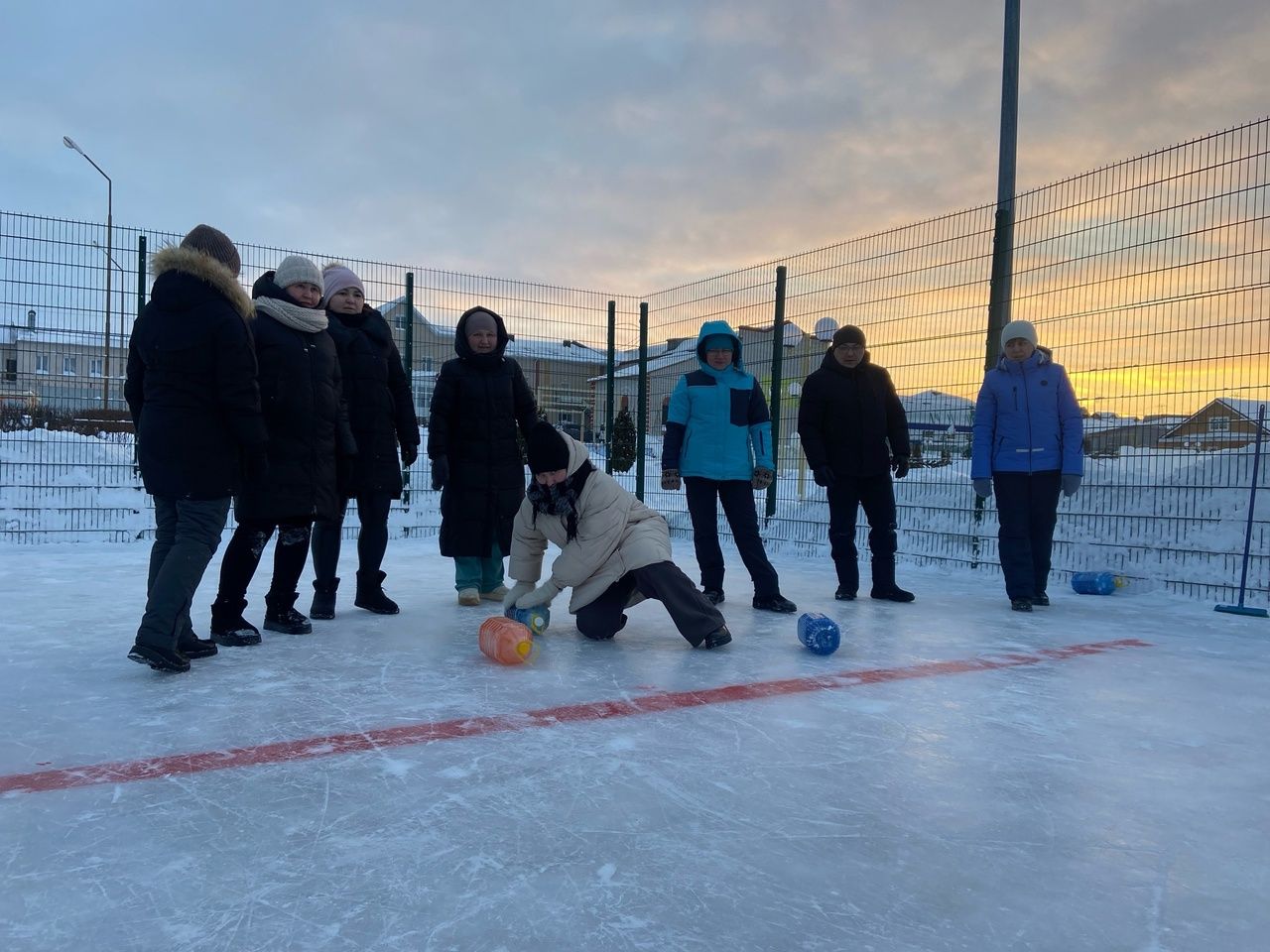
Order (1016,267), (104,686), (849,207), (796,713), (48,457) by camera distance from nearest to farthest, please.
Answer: (796,713)
(104,686)
(1016,267)
(48,457)
(849,207)

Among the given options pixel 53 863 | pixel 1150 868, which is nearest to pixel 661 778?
pixel 1150 868

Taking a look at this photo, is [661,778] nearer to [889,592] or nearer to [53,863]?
[53,863]

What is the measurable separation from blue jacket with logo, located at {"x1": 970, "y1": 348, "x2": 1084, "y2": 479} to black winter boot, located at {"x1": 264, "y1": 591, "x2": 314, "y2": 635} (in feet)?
11.2

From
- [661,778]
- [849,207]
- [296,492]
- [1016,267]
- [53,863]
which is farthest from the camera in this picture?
[849,207]

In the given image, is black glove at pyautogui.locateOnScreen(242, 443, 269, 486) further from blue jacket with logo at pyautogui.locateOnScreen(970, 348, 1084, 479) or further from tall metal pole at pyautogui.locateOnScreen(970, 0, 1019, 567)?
tall metal pole at pyautogui.locateOnScreen(970, 0, 1019, 567)

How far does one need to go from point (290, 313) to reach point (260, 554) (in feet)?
2.97

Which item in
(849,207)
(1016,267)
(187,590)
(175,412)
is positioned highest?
(849,207)

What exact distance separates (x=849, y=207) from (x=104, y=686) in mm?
6495

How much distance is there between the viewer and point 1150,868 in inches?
60.7

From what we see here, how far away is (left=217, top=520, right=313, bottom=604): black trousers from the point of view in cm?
326

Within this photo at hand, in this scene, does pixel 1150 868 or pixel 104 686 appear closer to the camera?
pixel 1150 868

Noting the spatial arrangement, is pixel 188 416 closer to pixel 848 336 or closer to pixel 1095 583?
pixel 848 336

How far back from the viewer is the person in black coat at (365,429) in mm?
3924

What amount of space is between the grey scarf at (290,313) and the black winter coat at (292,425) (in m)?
0.03
